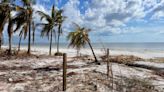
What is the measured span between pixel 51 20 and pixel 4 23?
8.45m

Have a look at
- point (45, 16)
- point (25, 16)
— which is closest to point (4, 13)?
point (25, 16)

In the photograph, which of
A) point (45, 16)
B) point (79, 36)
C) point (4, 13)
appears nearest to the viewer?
point (79, 36)

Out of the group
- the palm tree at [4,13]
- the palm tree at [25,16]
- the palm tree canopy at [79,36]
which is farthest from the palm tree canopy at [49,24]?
the palm tree canopy at [79,36]

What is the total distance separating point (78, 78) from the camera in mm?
13250

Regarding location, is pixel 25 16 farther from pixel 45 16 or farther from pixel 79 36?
pixel 79 36

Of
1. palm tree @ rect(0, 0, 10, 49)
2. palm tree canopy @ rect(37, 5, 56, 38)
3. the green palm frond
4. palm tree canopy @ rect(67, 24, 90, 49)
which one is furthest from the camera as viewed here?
palm tree canopy @ rect(37, 5, 56, 38)

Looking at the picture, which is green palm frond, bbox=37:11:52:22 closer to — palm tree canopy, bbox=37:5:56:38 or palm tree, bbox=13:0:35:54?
palm tree canopy, bbox=37:5:56:38

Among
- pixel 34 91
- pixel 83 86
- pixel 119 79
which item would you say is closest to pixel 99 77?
pixel 119 79

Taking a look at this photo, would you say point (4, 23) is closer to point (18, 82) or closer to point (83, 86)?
point (18, 82)

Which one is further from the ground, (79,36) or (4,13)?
(4,13)

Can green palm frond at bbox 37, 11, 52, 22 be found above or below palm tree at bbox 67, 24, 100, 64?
above

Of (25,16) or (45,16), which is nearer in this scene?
(25,16)

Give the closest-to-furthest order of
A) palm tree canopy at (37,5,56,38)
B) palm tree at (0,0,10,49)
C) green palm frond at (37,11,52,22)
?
1. palm tree at (0,0,10,49)
2. green palm frond at (37,11,52,22)
3. palm tree canopy at (37,5,56,38)

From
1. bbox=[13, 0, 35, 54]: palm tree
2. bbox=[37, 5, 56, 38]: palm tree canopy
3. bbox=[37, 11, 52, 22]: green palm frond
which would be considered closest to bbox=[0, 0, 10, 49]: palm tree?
bbox=[13, 0, 35, 54]: palm tree
